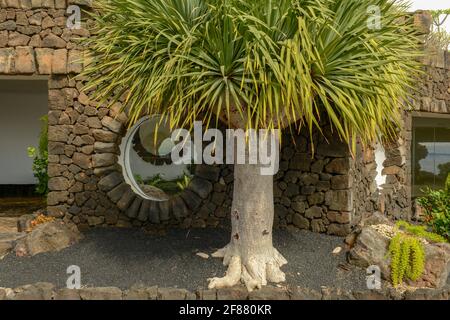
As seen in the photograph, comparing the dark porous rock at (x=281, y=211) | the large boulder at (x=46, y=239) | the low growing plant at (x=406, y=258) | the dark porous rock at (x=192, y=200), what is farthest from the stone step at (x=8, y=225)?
the low growing plant at (x=406, y=258)

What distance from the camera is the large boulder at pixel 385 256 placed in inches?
188

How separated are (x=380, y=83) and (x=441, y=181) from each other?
922 cm

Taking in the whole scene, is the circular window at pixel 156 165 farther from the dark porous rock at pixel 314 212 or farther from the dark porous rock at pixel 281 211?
the dark porous rock at pixel 314 212

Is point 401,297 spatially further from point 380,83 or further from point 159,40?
point 159,40

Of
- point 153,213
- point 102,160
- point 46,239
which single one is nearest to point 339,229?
point 153,213

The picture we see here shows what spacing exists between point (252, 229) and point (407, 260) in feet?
5.72

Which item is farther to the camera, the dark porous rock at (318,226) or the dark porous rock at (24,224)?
the dark porous rock at (24,224)

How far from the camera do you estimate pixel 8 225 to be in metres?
7.42

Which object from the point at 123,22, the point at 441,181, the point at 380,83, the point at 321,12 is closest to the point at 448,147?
the point at 441,181

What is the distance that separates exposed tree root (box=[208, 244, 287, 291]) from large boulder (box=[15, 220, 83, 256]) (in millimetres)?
2300

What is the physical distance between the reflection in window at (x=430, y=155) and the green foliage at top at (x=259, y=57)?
829cm

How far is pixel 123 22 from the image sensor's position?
4844 mm

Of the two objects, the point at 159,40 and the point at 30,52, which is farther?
the point at 30,52
